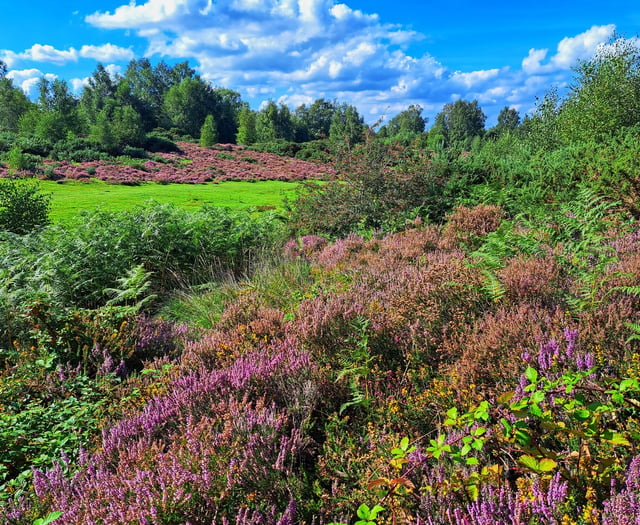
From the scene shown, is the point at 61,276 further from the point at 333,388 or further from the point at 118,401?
the point at 333,388

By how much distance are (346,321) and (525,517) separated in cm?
217

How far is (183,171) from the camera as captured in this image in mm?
38188

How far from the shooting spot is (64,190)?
24438 millimetres

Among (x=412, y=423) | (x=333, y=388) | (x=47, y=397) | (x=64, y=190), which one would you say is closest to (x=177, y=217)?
(x=47, y=397)

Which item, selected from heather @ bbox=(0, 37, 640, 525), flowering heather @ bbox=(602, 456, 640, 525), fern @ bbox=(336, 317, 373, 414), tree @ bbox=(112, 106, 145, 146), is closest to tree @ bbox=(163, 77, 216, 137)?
tree @ bbox=(112, 106, 145, 146)

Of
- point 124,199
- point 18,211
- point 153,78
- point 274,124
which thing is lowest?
point 18,211

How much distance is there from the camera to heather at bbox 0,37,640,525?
1698mm

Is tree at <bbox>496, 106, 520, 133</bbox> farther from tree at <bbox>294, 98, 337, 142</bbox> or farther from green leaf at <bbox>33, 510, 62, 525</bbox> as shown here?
green leaf at <bbox>33, 510, 62, 525</bbox>

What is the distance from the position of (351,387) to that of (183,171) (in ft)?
129

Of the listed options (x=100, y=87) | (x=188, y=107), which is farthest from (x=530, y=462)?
(x=100, y=87)

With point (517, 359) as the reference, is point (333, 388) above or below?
below

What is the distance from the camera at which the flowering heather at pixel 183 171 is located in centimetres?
3209

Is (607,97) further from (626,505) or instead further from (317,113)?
(317,113)

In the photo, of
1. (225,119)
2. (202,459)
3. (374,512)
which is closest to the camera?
(374,512)
